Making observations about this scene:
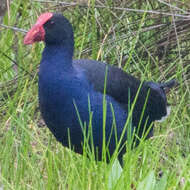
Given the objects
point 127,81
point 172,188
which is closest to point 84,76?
point 127,81

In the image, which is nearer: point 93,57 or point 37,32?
point 37,32

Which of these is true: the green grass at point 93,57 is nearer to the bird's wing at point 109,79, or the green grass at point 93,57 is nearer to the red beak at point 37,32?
the bird's wing at point 109,79

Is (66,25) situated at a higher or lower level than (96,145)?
higher

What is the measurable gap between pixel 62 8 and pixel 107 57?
1.35 ft

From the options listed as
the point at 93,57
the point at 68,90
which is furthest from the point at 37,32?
the point at 93,57

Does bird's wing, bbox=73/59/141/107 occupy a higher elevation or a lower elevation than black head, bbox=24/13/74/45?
lower

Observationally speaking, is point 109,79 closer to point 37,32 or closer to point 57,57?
point 57,57

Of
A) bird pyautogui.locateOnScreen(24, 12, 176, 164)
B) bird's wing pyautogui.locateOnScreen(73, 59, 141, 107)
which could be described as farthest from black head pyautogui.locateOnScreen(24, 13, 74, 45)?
bird's wing pyautogui.locateOnScreen(73, 59, 141, 107)

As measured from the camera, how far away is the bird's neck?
2.99 metres

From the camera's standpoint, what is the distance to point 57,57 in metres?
3.02

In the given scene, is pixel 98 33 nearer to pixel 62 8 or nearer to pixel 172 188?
pixel 62 8

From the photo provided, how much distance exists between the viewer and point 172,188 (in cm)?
241

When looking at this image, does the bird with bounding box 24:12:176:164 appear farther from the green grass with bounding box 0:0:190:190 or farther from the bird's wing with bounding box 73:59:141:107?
the green grass with bounding box 0:0:190:190

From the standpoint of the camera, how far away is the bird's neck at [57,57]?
2.99m
